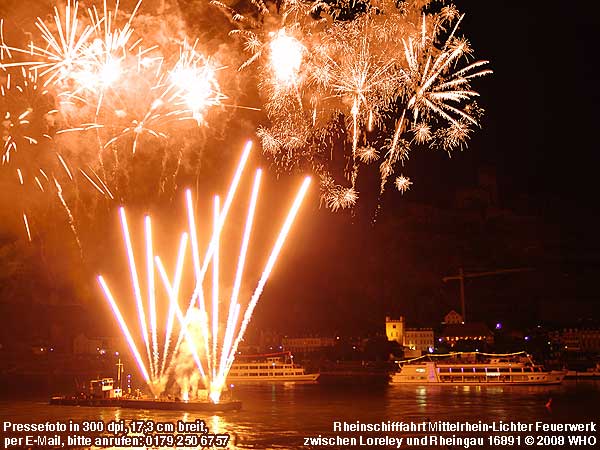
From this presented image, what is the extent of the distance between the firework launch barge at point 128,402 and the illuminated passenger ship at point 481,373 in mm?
→ 37966

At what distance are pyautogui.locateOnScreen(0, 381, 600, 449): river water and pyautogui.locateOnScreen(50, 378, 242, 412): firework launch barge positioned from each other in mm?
404

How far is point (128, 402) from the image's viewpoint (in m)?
41.9

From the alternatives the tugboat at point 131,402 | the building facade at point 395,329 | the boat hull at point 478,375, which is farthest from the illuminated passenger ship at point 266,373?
the building facade at point 395,329

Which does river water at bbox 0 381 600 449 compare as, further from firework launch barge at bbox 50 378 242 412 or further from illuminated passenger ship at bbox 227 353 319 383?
illuminated passenger ship at bbox 227 353 319 383

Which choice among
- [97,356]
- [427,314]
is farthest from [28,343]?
[427,314]

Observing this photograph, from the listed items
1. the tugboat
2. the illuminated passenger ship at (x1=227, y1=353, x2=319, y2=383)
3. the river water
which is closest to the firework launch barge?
the tugboat

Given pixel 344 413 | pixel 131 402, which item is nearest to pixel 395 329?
pixel 344 413

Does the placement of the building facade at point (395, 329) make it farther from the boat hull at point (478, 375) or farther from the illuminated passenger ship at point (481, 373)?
the boat hull at point (478, 375)

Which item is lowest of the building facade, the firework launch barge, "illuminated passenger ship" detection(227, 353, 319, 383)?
"illuminated passenger ship" detection(227, 353, 319, 383)

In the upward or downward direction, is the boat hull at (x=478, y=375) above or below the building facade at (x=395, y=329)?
below

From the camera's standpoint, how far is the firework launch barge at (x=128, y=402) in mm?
38812

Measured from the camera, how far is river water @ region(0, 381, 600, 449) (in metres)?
32.7

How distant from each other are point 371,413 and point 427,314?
117984 mm

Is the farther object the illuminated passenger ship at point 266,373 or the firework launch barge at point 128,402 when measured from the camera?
the illuminated passenger ship at point 266,373
